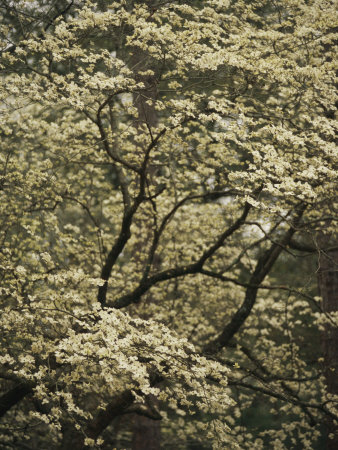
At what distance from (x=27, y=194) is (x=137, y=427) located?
5.79 meters

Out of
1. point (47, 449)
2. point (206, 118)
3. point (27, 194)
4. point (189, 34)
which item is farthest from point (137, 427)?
point (189, 34)

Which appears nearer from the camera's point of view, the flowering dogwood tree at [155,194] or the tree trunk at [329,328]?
the flowering dogwood tree at [155,194]

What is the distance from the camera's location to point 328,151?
5996mm

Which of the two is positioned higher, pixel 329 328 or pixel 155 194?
pixel 329 328

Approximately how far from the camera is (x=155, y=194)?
7164mm

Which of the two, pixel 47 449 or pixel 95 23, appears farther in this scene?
pixel 47 449

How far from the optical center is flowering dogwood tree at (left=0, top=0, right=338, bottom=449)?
540 centimetres

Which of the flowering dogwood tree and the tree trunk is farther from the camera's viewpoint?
the tree trunk

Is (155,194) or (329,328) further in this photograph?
(329,328)

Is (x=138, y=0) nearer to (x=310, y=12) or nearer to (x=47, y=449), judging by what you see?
(x=310, y=12)

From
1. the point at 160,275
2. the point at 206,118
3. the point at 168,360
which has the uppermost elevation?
the point at 206,118

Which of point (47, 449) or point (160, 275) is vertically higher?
point (160, 275)

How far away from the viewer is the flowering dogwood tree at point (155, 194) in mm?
5402

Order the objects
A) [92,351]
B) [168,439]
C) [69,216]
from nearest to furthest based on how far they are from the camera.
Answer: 1. [92,351]
2. [168,439]
3. [69,216]
